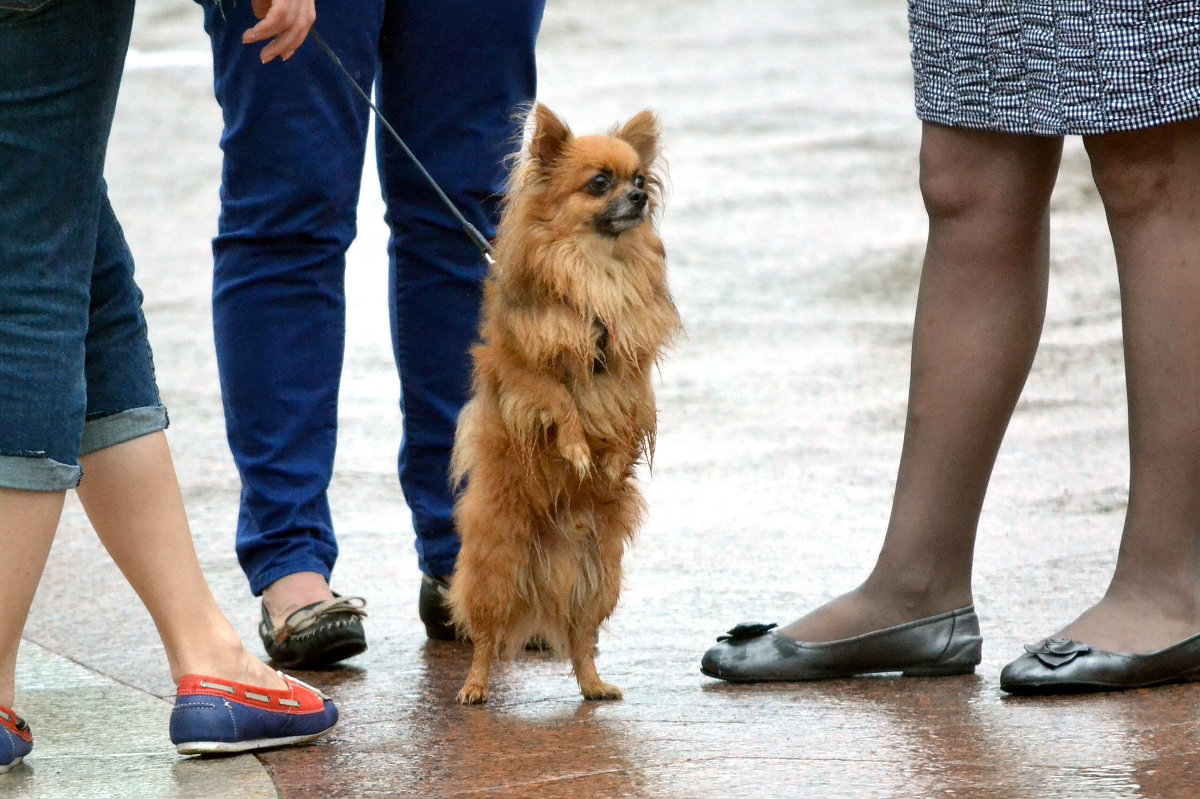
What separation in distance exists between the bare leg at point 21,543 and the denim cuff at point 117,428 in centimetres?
15

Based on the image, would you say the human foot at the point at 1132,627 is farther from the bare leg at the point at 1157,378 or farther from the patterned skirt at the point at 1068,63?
the patterned skirt at the point at 1068,63

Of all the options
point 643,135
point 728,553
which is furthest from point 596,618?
point 728,553

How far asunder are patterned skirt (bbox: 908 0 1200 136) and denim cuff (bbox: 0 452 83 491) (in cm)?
181

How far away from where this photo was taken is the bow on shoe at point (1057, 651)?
3062 mm

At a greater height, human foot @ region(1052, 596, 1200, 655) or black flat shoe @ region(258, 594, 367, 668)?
human foot @ region(1052, 596, 1200, 655)

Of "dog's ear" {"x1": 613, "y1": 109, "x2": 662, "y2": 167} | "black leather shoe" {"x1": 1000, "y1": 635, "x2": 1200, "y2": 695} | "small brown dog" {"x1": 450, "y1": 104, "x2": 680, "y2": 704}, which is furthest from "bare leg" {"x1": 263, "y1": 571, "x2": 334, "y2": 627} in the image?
"black leather shoe" {"x1": 1000, "y1": 635, "x2": 1200, "y2": 695}

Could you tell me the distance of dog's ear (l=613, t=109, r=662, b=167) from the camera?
317 centimetres

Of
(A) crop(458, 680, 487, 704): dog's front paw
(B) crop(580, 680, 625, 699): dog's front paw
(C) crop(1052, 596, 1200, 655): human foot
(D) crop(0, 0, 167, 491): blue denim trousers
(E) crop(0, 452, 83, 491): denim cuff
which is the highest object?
(D) crop(0, 0, 167, 491): blue denim trousers

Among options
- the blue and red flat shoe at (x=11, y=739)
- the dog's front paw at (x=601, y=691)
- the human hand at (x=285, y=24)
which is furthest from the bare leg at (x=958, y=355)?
the blue and red flat shoe at (x=11, y=739)

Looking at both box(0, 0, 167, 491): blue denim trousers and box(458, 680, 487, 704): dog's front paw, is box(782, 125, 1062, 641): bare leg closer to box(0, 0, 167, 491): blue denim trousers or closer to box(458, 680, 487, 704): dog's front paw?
box(458, 680, 487, 704): dog's front paw

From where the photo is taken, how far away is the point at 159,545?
9.09ft

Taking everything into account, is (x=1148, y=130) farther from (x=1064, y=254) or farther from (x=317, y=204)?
(x=1064, y=254)

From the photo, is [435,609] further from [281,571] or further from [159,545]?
[159,545]

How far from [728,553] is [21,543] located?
81.5 inches
